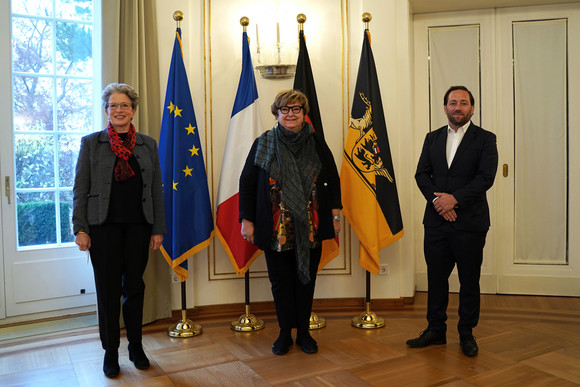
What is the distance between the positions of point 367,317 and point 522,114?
2.16 metres

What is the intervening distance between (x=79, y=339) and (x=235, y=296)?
111cm

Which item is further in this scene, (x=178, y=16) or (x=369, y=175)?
(x=369, y=175)

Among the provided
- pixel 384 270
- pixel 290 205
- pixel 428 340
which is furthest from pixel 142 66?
pixel 428 340

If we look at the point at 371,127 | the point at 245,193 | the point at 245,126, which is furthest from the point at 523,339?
the point at 245,126

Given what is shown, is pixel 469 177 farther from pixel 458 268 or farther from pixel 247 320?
pixel 247 320

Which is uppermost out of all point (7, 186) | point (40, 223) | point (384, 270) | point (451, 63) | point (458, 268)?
point (451, 63)

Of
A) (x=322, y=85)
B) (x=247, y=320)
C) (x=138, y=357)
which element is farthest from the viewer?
(x=322, y=85)

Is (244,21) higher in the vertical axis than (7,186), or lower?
higher

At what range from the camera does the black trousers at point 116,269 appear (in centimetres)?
256

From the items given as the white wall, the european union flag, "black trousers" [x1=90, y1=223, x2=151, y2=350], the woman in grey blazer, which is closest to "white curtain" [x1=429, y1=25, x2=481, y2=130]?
the white wall

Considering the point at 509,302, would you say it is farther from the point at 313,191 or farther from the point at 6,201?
the point at 6,201

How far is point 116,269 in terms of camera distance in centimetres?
260

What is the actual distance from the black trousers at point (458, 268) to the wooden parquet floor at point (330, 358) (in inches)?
7.4

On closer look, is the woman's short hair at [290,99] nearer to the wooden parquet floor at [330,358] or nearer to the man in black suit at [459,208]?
the man in black suit at [459,208]
